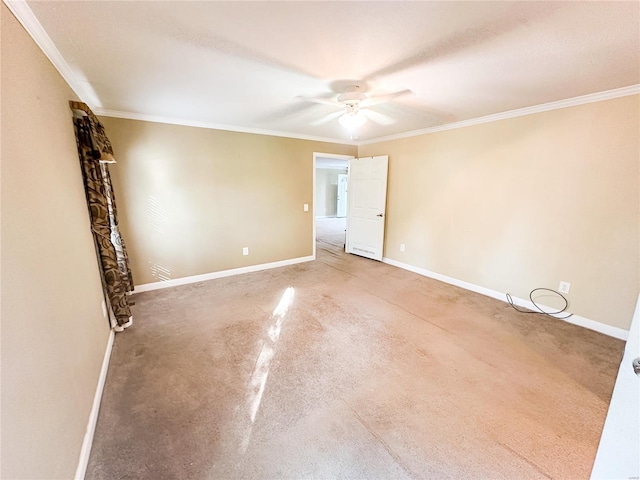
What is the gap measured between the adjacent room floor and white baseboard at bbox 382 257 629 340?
0.12 metres

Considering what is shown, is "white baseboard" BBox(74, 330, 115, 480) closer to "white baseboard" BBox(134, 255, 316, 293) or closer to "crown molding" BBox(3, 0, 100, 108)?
"white baseboard" BBox(134, 255, 316, 293)

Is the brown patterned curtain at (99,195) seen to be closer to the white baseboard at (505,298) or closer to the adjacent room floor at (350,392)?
the adjacent room floor at (350,392)

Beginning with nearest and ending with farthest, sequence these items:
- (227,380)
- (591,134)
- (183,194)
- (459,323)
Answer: (227,380) → (591,134) → (459,323) → (183,194)

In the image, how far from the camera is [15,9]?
1.22 m

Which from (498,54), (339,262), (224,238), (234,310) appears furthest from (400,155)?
(234,310)

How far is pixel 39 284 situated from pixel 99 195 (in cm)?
142

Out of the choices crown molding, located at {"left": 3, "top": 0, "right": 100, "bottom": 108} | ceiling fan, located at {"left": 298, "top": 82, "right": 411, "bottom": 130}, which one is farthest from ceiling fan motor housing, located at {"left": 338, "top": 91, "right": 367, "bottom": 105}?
crown molding, located at {"left": 3, "top": 0, "right": 100, "bottom": 108}

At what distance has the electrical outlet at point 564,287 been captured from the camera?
2805 mm

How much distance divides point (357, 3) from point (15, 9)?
5.25 ft

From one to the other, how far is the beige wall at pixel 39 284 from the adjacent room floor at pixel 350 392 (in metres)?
0.37

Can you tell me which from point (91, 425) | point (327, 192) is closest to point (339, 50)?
point (91, 425)

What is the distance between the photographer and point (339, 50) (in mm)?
1666

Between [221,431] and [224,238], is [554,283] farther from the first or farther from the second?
[224,238]

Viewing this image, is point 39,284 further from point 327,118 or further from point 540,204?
point 540,204
